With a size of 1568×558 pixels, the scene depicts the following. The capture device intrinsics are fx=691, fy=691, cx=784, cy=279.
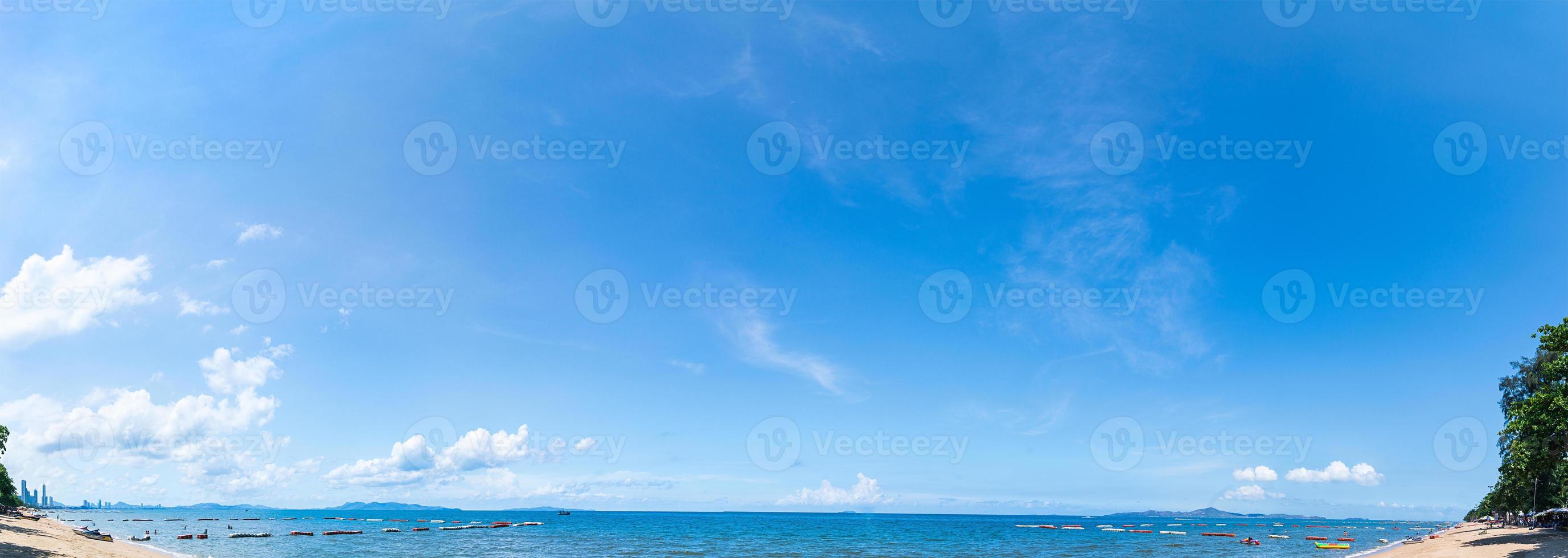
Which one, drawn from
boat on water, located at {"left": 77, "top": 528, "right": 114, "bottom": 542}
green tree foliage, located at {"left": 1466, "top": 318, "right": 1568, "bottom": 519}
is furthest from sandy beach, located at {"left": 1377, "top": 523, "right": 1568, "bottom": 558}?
boat on water, located at {"left": 77, "top": 528, "right": 114, "bottom": 542}

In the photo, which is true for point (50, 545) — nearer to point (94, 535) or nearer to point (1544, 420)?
point (94, 535)

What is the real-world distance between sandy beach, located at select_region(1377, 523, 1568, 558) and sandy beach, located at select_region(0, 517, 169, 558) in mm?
84345

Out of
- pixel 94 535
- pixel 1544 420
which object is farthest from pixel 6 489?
pixel 1544 420

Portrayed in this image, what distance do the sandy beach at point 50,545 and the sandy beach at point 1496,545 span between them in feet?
277

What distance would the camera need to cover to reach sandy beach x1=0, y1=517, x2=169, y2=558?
38.4 meters

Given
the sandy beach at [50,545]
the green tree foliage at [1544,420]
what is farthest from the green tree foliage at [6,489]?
the green tree foliage at [1544,420]

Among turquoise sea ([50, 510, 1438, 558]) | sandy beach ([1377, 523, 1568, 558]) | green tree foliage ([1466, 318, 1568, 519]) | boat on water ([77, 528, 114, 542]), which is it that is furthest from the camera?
turquoise sea ([50, 510, 1438, 558])

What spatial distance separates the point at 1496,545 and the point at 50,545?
97.5 metres

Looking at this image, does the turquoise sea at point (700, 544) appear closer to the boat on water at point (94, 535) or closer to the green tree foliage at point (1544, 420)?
the boat on water at point (94, 535)

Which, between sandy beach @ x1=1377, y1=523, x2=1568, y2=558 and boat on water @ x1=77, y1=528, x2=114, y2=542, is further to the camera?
boat on water @ x1=77, y1=528, x2=114, y2=542

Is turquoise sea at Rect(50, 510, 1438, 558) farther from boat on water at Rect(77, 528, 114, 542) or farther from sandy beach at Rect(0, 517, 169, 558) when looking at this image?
sandy beach at Rect(0, 517, 169, 558)

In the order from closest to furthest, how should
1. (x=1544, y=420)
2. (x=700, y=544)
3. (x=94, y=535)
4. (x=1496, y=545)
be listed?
(x=1544, y=420)
(x=1496, y=545)
(x=94, y=535)
(x=700, y=544)

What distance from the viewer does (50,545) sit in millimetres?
43500

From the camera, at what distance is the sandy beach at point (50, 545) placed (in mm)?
38438
